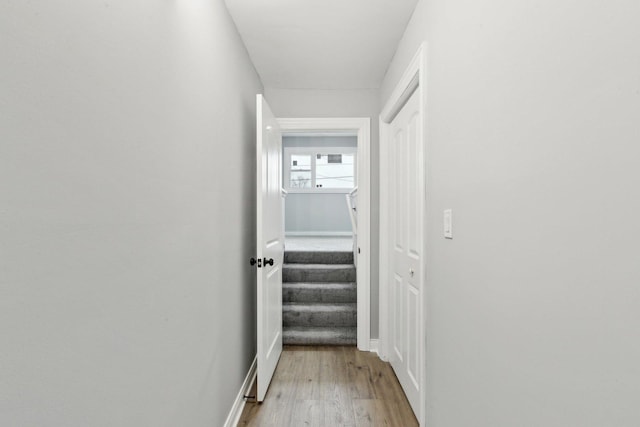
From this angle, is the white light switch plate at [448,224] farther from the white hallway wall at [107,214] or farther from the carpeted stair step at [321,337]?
the carpeted stair step at [321,337]

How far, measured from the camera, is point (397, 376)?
2.53 m

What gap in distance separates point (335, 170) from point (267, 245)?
4586 mm

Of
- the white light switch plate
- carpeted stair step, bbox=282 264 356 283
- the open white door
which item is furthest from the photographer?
carpeted stair step, bbox=282 264 356 283

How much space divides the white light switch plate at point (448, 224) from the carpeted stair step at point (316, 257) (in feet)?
8.86

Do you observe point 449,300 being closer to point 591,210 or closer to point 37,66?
point 591,210

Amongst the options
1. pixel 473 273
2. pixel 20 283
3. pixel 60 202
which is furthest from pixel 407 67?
pixel 20 283

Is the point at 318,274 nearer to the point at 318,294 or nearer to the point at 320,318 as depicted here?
the point at 318,294

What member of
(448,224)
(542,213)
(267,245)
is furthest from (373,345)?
(542,213)

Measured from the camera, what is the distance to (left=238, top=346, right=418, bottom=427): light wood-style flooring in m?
2.03

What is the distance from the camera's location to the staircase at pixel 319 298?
3.21 m

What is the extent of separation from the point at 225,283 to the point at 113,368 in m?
1.04

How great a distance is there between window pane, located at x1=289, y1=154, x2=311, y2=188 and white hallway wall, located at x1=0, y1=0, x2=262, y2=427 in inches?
200

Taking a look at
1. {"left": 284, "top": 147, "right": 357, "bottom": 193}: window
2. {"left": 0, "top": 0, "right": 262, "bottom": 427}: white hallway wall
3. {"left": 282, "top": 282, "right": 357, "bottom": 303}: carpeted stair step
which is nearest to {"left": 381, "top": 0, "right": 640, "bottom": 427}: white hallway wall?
{"left": 0, "top": 0, "right": 262, "bottom": 427}: white hallway wall

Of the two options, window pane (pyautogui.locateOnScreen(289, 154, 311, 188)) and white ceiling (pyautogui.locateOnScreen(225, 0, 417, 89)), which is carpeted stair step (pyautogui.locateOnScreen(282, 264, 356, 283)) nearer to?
white ceiling (pyautogui.locateOnScreen(225, 0, 417, 89))
